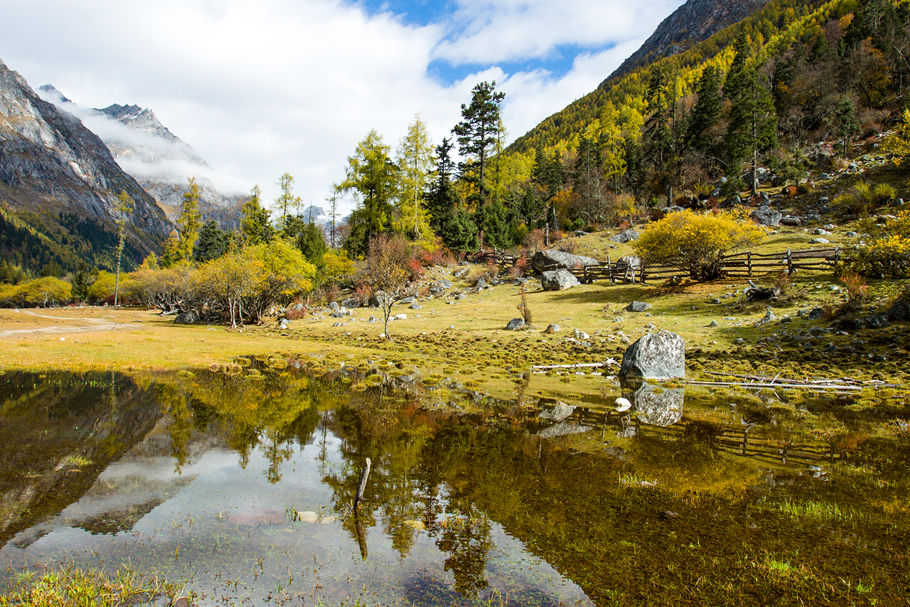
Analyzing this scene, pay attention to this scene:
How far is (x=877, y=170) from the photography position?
1916 inches

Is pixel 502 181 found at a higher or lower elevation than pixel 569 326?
higher

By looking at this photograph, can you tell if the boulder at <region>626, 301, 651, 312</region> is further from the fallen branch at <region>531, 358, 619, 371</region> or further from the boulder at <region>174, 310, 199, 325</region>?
the boulder at <region>174, 310, 199, 325</region>

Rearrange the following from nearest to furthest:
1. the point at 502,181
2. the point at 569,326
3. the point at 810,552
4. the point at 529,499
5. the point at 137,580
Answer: the point at 137,580, the point at 810,552, the point at 529,499, the point at 569,326, the point at 502,181

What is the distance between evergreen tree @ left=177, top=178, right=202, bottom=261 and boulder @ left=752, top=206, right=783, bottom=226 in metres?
85.7

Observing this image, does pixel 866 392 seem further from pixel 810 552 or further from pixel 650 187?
pixel 650 187

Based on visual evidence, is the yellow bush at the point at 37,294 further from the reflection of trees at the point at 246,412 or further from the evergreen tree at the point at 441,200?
the reflection of trees at the point at 246,412

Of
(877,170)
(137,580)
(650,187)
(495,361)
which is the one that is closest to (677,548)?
(137,580)

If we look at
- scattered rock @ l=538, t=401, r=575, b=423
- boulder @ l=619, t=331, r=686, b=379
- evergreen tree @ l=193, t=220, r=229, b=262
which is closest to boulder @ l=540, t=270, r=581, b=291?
boulder @ l=619, t=331, r=686, b=379

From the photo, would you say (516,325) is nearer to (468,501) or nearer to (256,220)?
(468,501)

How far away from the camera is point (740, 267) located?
35500 mm

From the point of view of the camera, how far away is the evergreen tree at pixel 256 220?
62.2 metres

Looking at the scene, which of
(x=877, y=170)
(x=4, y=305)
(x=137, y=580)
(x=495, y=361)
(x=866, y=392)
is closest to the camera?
(x=137, y=580)

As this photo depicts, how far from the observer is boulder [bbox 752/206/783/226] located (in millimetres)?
46609

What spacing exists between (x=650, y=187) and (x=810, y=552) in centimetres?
8334
